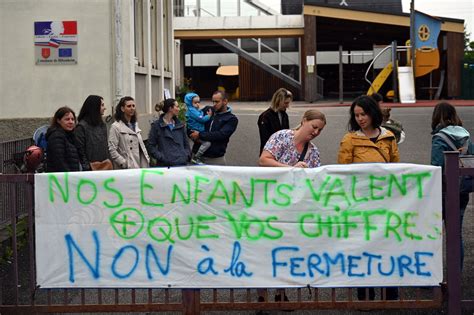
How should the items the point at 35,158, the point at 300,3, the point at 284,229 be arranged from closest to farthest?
the point at 284,229 → the point at 35,158 → the point at 300,3

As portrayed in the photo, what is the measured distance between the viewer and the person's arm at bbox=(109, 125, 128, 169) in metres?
9.62

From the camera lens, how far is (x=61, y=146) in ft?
27.9

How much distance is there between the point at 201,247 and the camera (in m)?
5.85

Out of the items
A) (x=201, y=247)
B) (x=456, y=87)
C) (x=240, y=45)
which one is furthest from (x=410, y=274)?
(x=240, y=45)

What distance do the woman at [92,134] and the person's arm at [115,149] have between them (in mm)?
244

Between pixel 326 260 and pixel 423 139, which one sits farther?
pixel 423 139

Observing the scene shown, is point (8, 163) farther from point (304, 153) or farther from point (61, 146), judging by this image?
point (304, 153)

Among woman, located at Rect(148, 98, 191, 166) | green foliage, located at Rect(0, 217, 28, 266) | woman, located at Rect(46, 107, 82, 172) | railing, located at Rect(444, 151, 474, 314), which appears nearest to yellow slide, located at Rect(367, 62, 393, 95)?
woman, located at Rect(148, 98, 191, 166)

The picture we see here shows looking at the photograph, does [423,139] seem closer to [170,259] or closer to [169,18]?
[169,18]

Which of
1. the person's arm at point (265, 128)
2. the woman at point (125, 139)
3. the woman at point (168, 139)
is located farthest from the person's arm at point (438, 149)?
the woman at point (125, 139)

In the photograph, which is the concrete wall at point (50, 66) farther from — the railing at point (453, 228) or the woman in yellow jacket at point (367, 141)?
the railing at point (453, 228)

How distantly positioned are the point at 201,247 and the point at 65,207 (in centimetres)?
105

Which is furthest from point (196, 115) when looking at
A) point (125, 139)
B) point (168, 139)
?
point (125, 139)

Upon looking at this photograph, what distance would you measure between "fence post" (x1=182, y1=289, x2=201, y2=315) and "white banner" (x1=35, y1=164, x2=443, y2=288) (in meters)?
0.07
